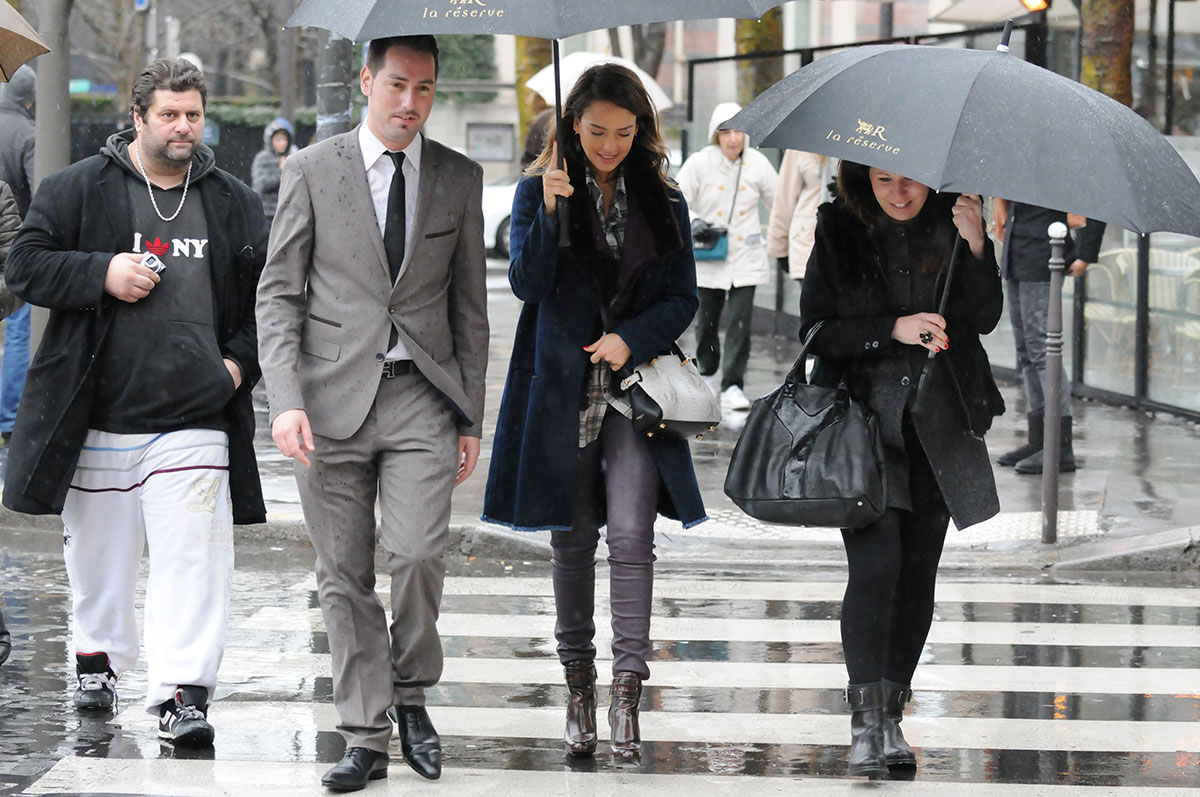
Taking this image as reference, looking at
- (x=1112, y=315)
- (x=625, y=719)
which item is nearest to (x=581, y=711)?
(x=625, y=719)

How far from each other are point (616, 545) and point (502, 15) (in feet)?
4.92

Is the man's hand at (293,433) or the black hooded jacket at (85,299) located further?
the black hooded jacket at (85,299)

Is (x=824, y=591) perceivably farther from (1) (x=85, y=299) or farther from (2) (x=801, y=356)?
(1) (x=85, y=299)

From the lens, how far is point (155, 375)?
5.31m

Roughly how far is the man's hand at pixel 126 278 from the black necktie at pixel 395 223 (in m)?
0.86

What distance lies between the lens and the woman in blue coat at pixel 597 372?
5.00 m

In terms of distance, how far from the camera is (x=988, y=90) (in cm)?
461

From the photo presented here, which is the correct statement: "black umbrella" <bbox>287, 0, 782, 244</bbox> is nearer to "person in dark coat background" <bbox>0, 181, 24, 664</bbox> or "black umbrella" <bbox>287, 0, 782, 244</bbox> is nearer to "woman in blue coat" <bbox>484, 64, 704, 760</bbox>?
"woman in blue coat" <bbox>484, 64, 704, 760</bbox>

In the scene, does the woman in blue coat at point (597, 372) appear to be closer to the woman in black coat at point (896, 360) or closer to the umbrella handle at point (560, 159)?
the umbrella handle at point (560, 159)

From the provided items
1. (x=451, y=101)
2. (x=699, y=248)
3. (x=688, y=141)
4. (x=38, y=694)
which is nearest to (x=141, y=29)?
(x=451, y=101)

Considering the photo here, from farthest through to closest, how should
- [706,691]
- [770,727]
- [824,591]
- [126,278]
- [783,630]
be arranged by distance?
[824,591] < [783,630] < [706,691] < [770,727] < [126,278]

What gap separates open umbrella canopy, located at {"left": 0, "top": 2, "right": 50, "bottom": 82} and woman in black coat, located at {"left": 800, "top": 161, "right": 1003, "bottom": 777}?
8.48ft

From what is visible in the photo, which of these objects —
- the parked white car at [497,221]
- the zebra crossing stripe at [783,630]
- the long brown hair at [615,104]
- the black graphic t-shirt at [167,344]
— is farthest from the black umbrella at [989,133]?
the parked white car at [497,221]

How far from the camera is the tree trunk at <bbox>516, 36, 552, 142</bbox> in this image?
1969cm
